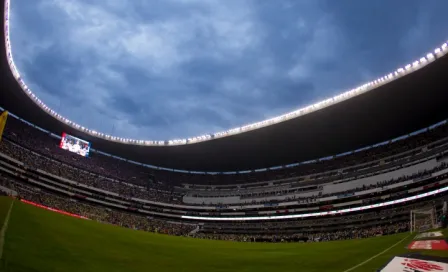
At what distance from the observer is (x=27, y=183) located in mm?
50781

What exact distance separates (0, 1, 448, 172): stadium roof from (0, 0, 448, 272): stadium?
21 cm

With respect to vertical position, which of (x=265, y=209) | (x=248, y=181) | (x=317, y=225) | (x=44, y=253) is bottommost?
(x=44, y=253)

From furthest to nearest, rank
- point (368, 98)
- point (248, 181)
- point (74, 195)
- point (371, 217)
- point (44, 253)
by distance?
1. point (248, 181)
2. point (74, 195)
3. point (371, 217)
4. point (368, 98)
5. point (44, 253)

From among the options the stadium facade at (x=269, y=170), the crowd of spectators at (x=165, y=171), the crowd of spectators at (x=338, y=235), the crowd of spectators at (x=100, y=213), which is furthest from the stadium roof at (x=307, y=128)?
the crowd of spectators at (x=338, y=235)

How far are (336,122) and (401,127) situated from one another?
10701 mm

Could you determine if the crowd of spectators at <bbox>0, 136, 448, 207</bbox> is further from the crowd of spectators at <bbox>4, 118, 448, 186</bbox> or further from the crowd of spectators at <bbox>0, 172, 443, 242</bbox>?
the crowd of spectators at <bbox>0, 172, 443, 242</bbox>

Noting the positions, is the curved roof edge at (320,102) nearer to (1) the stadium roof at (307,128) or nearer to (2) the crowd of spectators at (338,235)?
(1) the stadium roof at (307,128)

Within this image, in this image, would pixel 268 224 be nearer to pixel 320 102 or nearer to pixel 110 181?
pixel 320 102

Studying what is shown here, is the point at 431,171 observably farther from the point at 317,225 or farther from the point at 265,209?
the point at 265,209

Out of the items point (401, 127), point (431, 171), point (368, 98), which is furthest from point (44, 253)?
point (401, 127)

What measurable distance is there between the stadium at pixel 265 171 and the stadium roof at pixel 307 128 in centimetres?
21

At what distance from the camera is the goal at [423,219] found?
83.3 ft

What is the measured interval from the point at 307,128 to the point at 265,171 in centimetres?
2289

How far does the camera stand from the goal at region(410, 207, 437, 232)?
25.4 metres
